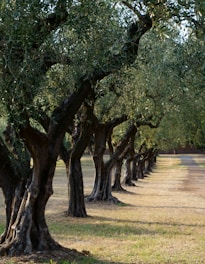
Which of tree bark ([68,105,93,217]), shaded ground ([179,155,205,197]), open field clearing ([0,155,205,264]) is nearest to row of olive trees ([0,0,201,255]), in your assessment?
open field clearing ([0,155,205,264])

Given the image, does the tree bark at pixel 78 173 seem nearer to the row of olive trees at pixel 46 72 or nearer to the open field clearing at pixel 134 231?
the open field clearing at pixel 134 231

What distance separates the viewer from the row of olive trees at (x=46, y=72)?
7.44 m

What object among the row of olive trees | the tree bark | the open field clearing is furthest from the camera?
the tree bark

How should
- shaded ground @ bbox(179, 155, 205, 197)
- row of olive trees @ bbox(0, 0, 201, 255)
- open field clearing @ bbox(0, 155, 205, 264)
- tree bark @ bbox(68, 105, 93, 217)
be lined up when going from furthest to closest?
shaded ground @ bbox(179, 155, 205, 197)
tree bark @ bbox(68, 105, 93, 217)
open field clearing @ bbox(0, 155, 205, 264)
row of olive trees @ bbox(0, 0, 201, 255)

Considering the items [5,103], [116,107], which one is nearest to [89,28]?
[5,103]

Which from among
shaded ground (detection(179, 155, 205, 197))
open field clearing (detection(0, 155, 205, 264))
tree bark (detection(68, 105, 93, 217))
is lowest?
shaded ground (detection(179, 155, 205, 197))

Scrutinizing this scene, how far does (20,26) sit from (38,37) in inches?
22.3

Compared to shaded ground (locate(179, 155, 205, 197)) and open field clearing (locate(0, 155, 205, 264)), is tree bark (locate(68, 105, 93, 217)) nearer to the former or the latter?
open field clearing (locate(0, 155, 205, 264))

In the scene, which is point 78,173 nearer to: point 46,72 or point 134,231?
point 134,231

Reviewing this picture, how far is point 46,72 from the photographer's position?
8891 mm

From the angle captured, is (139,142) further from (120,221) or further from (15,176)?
(15,176)

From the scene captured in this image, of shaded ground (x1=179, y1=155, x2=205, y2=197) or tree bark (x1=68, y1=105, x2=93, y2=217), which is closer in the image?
tree bark (x1=68, y1=105, x2=93, y2=217)

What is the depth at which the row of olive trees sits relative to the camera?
24.4 feet

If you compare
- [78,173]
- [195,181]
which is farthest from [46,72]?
[195,181]
